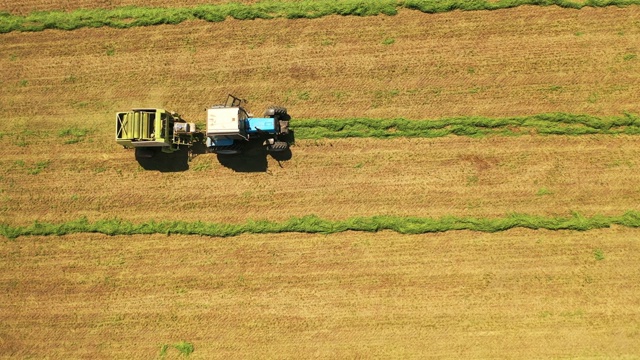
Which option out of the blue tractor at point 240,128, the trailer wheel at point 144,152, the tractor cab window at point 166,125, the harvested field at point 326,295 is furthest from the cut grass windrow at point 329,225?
the tractor cab window at point 166,125

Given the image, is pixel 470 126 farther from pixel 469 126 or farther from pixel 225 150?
pixel 225 150

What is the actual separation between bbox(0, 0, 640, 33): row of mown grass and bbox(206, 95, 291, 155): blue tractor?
3693mm

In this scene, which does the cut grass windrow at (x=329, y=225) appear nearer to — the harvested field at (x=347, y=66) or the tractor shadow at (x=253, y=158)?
the tractor shadow at (x=253, y=158)

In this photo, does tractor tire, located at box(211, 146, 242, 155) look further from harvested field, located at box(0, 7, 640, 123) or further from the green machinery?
harvested field, located at box(0, 7, 640, 123)

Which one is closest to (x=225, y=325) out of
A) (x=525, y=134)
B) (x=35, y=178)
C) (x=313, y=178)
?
(x=313, y=178)

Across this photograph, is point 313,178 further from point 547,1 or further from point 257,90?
point 547,1

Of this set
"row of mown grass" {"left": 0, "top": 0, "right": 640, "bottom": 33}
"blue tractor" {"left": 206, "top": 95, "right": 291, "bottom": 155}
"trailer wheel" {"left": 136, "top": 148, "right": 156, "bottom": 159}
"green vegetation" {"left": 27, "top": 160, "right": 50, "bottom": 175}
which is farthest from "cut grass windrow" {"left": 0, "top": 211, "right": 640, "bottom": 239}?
"row of mown grass" {"left": 0, "top": 0, "right": 640, "bottom": 33}

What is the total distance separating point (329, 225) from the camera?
50.0ft

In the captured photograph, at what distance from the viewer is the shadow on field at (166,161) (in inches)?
626

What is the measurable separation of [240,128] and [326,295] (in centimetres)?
674

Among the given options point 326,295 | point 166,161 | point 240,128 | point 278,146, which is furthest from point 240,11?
point 326,295

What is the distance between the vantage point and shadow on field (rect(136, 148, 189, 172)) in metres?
15.9

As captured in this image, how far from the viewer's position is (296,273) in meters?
15.3

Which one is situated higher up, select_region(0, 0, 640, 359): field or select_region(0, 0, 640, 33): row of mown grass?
select_region(0, 0, 640, 33): row of mown grass
